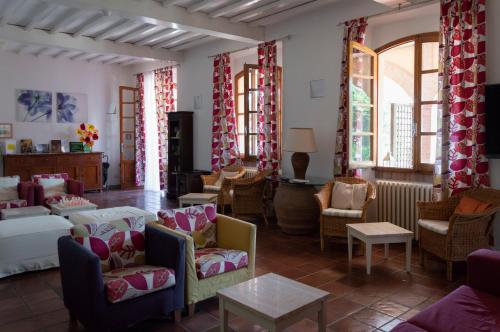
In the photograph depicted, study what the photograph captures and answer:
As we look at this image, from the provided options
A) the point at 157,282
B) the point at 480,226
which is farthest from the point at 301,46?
the point at 157,282

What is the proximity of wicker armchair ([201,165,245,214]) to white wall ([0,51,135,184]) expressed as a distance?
4219mm

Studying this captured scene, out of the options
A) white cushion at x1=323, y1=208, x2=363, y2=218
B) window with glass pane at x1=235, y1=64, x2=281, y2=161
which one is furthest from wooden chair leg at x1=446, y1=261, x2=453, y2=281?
window with glass pane at x1=235, y1=64, x2=281, y2=161

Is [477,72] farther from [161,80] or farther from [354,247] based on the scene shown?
[161,80]

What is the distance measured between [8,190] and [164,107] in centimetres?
380

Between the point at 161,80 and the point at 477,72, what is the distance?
259 inches

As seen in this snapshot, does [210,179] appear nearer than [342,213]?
No

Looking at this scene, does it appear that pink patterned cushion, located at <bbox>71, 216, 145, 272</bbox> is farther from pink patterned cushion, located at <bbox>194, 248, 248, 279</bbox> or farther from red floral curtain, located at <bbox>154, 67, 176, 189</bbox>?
red floral curtain, located at <bbox>154, 67, 176, 189</bbox>

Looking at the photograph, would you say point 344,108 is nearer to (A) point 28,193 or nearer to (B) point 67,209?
(B) point 67,209

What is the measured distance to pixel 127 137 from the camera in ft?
33.8

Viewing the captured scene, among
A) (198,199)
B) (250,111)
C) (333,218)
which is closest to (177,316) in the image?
(333,218)

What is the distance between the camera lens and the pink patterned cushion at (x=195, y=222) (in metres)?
3.47

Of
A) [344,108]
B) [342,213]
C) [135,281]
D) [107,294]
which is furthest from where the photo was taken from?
[344,108]

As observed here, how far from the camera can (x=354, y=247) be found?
198 inches

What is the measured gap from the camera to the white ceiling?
18.2ft
